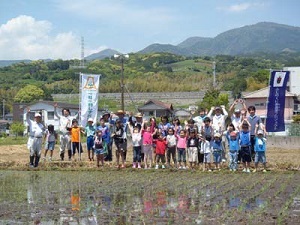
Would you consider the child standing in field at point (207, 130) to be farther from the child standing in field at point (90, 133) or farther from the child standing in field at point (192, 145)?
the child standing in field at point (90, 133)

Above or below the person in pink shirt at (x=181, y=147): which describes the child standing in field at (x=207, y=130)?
above

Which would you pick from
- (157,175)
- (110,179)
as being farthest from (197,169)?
(110,179)

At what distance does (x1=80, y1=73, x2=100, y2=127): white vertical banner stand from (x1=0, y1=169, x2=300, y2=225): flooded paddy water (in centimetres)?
378

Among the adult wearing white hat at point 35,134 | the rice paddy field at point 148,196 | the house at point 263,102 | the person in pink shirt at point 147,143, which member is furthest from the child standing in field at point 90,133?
the house at point 263,102

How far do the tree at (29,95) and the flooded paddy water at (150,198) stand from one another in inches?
3442

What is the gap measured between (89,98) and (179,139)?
4.69 meters

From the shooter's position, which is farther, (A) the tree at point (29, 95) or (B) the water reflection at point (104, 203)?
(A) the tree at point (29, 95)

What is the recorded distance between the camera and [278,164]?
15203 mm

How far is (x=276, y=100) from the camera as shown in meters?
18.3

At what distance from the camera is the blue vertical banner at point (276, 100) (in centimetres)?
1769

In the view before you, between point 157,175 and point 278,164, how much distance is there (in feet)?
12.5

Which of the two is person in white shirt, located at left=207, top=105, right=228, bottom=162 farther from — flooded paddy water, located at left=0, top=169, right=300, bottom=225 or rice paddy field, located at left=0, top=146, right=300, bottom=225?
flooded paddy water, located at left=0, top=169, right=300, bottom=225

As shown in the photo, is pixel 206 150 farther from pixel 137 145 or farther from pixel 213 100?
pixel 213 100

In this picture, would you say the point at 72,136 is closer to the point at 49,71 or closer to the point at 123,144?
the point at 123,144
